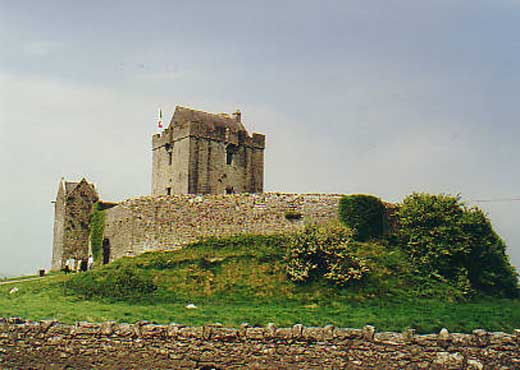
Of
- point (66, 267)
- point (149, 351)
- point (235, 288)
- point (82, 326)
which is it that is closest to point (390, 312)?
point (235, 288)

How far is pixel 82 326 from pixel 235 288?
8.24m

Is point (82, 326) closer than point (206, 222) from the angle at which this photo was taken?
Yes

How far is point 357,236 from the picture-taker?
31266 millimetres

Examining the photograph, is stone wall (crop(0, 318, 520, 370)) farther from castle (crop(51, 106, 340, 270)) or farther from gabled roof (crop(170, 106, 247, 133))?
gabled roof (crop(170, 106, 247, 133))

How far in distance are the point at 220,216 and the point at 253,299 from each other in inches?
355

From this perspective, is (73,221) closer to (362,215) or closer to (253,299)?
(362,215)

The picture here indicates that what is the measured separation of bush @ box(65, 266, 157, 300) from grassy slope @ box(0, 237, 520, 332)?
0.34m

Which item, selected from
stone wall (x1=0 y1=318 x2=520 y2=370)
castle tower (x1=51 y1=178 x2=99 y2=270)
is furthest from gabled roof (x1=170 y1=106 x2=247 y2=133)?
stone wall (x1=0 y1=318 x2=520 y2=370)

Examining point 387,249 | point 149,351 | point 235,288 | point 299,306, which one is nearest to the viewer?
point 149,351

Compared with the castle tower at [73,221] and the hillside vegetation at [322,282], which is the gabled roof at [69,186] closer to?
the castle tower at [73,221]

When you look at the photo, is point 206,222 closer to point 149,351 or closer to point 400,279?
point 400,279

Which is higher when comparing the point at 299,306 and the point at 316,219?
the point at 316,219

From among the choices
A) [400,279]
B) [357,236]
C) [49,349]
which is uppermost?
[357,236]

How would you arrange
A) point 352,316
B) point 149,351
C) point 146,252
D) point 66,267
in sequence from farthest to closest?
point 66,267 → point 146,252 → point 352,316 → point 149,351
